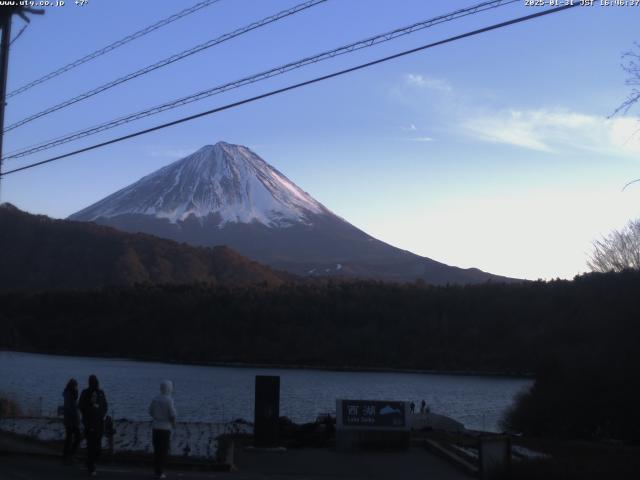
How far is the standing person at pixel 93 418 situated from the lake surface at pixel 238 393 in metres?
15.3

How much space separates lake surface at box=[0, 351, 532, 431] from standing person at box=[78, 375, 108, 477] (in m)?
15.3

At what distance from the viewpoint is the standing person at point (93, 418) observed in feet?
41.8

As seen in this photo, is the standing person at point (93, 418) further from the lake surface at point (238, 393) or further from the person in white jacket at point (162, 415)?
the lake surface at point (238, 393)

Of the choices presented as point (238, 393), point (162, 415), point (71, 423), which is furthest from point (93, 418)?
point (238, 393)

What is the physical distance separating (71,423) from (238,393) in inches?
1451

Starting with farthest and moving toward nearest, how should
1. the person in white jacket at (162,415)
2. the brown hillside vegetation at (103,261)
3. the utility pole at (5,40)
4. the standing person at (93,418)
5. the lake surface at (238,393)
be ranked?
1. the brown hillside vegetation at (103,261)
2. the lake surface at (238,393)
3. the utility pole at (5,40)
4. the standing person at (93,418)
5. the person in white jacket at (162,415)

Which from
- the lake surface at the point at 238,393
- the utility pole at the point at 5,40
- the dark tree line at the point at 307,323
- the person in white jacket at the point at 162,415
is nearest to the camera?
the person in white jacket at the point at 162,415

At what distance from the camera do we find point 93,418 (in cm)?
1298

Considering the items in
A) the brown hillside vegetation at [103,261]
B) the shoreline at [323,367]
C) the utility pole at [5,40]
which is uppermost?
the brown hillside vegetation at [103,261]

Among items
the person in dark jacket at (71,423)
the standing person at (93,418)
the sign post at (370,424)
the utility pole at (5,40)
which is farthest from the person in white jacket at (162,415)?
the utility pole at (5,40)

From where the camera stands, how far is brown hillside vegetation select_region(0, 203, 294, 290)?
128 metres

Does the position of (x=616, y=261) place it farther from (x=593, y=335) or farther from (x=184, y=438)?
(x=184, y=438)

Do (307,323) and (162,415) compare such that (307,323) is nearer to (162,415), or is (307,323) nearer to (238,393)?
(238,393)

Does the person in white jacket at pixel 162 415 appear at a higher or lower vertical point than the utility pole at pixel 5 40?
lower
